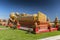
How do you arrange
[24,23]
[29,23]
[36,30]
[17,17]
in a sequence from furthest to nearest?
[17,17]
[24,23]
[29,23]
[36,30]

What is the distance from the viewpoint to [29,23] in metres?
17.4

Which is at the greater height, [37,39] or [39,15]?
[39,15]

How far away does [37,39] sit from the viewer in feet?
31.6

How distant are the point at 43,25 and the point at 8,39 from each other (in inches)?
265

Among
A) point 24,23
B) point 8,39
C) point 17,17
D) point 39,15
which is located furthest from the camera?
point 17,17

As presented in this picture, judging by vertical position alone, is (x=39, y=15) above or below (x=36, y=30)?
above

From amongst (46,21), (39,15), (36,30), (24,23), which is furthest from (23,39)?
(24,23)

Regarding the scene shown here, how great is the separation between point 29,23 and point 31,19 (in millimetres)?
855

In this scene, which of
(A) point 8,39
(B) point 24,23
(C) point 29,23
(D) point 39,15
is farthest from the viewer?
(B) point 24,23

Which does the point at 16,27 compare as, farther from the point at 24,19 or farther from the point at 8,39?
the point at 8,39

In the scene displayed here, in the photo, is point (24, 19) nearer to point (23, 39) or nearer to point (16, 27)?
point (16, 27)

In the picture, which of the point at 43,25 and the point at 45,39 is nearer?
A: the point at 45,39

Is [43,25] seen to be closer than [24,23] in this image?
Yes

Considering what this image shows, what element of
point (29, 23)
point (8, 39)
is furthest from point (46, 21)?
point (8, 39)
